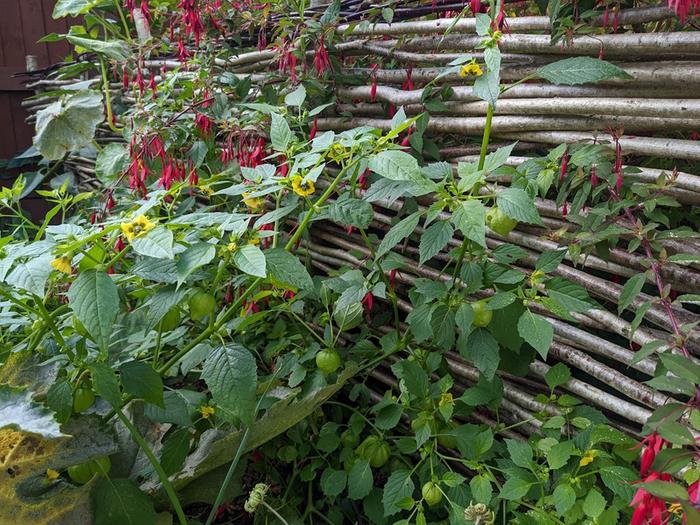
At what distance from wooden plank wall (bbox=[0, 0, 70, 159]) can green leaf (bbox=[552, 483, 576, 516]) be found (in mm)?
4233

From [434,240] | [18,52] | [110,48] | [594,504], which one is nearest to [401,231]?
[434,240]

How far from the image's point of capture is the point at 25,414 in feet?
2.87

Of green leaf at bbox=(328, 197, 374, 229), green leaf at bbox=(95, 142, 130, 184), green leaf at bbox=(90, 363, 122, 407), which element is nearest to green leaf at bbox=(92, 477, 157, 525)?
green leaf at bbox=(90, 363, 122, 407)

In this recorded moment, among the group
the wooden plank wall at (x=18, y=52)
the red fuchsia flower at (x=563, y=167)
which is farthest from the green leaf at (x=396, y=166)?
the wooden plank wall at (x=18, y=52)

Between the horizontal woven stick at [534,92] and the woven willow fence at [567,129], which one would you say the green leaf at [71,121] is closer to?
the woven willow fence at [567,129]

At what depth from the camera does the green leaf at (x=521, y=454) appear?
100cm

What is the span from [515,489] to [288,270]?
1.64 feet

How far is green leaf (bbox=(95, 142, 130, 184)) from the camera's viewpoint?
6.36 feet

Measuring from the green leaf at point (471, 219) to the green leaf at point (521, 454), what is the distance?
1.21 ft

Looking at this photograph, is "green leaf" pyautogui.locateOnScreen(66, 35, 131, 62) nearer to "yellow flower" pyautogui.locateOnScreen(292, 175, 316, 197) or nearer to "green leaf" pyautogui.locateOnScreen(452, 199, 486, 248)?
"yellow flower" pyautogui.locateOnScreen(292, 175, 316, 197)

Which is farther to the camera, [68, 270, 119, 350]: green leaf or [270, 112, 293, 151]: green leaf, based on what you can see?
[270, 112, 293, 151]: green leaf

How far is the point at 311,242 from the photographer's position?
1.73m

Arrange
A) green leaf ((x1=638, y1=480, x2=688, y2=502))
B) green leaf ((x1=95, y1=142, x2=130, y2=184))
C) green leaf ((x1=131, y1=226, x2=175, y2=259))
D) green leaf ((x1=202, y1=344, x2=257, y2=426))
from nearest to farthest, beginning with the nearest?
green leaf ((x1=638, y1=480, x2=688, y2=502)) < green leaf ((x1=131, y1=226, x2=175, y2=259)) < green leaf ((x1=202, y1=344, x2=257, y2=426)) < green leaf ((x1=95, y1=142, x2=130, y2=184))

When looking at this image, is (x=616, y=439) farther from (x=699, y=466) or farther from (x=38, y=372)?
(x=38, y=372)
